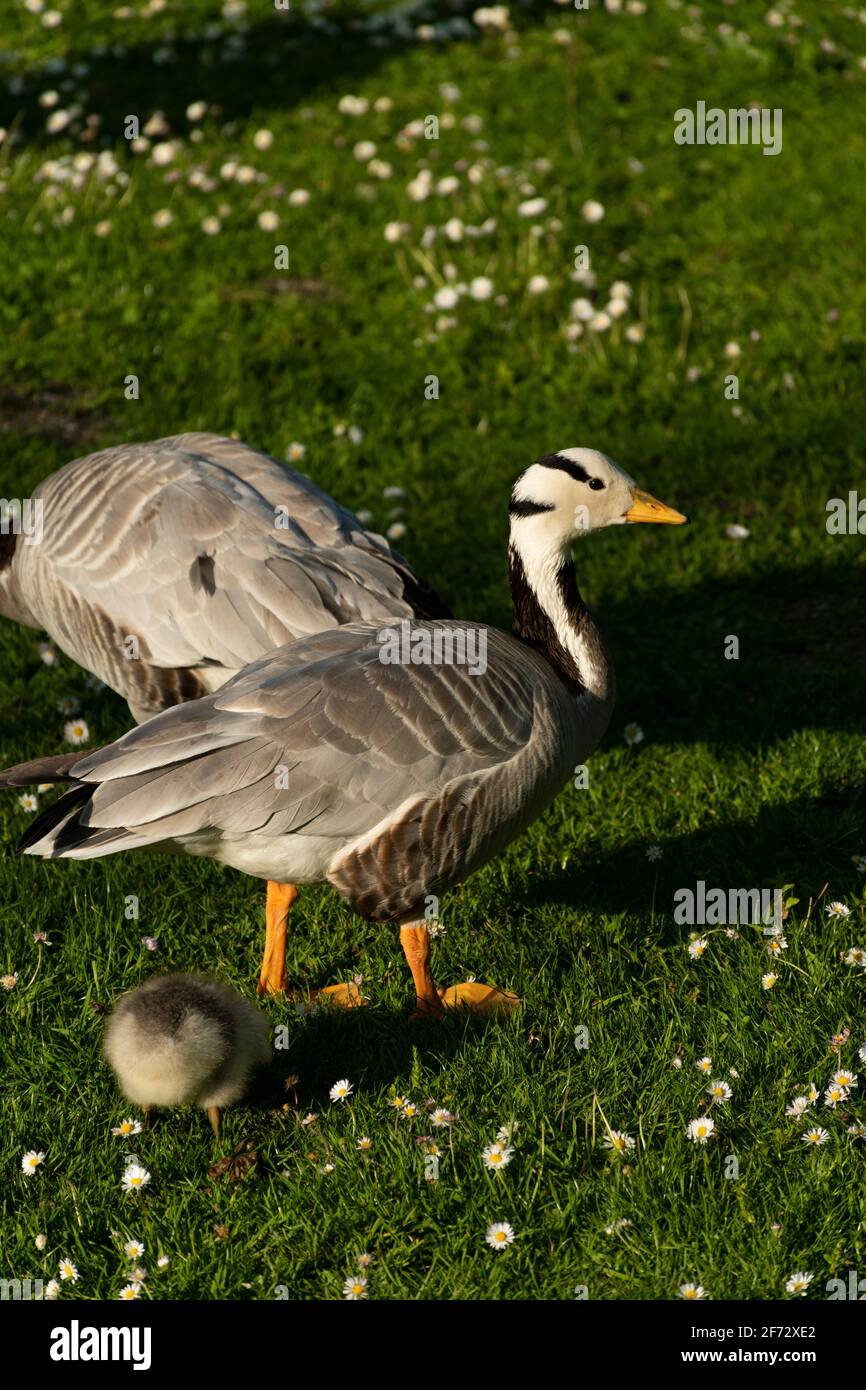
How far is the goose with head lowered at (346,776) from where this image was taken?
4.61 m

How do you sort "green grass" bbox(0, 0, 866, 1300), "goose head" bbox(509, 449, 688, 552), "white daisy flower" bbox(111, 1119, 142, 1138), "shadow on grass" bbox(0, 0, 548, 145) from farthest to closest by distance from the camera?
"shadow on grass" bbox(0, 0, 548, 145) → "goose head" bbox(509, 449, 688, 552) → "white daisy flower" bbox(111, 1119, 142, 1138) → "green grass" bbox(0, 0, 866, 1300)

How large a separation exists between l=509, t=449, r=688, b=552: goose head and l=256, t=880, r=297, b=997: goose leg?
157cm

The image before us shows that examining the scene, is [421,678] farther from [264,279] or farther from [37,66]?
[37,66]

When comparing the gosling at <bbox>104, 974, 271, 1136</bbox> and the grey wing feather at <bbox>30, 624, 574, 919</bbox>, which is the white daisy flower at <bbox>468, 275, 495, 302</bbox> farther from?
the gosling at <bbox>104, 974, 271, 1136</bbox>

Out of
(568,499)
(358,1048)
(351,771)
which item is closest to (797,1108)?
(358,1048)

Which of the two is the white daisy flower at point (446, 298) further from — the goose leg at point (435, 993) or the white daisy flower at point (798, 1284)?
the white daisy flower at point (798, 1284)

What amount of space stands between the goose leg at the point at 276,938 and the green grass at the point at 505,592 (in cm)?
14

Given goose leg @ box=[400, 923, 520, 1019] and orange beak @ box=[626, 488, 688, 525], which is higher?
orange beak @ box=[626, 488, 688, 525]

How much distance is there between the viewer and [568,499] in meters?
5.44

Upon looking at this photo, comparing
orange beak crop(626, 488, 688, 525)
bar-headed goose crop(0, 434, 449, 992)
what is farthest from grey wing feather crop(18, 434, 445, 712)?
orange beak crop(626, 488, 688, 525)

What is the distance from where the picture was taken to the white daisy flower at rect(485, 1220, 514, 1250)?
3.90 metres

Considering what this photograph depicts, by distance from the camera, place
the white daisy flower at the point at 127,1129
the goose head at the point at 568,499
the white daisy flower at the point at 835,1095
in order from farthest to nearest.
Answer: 1. the goose head at the point at 568,499
2. the white daisy flower at the point at 127,1129
3. the white daisy flower at the point at 835,1095

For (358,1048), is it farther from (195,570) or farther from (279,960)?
(195,570)

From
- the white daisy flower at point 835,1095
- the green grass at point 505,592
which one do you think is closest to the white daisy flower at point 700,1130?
the green grass at point 505,592
